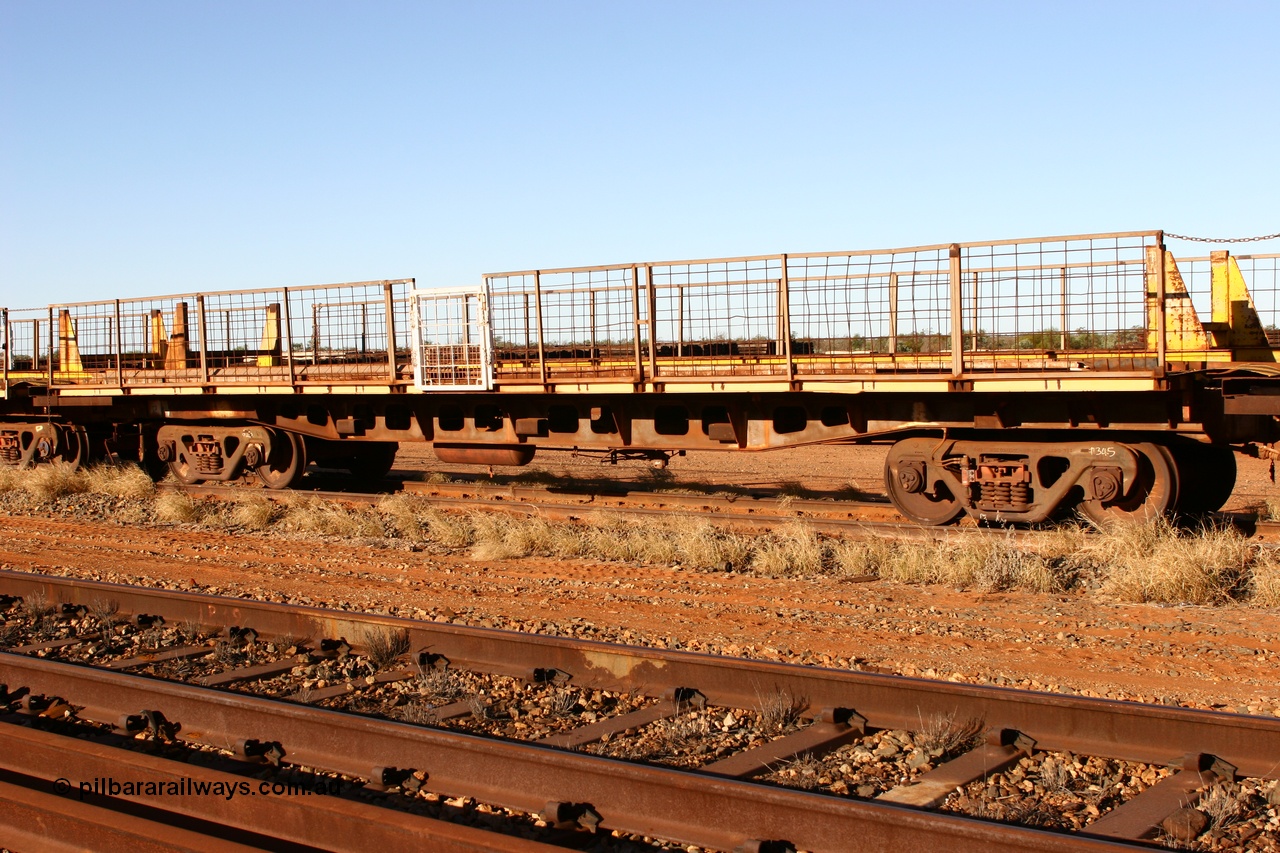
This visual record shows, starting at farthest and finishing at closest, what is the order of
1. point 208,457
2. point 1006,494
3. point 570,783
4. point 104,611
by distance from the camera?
point 208,457, point 1006,494, point 104,611, point 570,783

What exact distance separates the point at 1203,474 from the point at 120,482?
14952 mm

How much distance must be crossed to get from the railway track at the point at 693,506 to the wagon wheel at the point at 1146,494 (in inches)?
28.6

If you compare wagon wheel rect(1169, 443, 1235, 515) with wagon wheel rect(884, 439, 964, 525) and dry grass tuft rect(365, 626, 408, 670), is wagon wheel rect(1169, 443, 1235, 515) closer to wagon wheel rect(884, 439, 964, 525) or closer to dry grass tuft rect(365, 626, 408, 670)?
wagon wheel rect(884, 439, 964, 525)

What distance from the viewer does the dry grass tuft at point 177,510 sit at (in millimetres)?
15219

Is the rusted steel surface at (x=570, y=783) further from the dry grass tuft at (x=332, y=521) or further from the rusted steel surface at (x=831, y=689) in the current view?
the dry grass tuft at (x=332, y=521)

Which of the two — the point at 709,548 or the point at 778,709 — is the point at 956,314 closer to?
the point at 709,548

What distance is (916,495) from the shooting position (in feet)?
41.6

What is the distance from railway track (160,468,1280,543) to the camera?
473 inches

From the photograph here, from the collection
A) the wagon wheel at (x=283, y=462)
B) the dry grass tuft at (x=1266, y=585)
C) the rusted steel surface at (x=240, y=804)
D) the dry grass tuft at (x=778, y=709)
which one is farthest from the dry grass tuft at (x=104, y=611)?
the dry grass tuft at (x=1266, y=585)

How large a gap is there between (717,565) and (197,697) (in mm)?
6006

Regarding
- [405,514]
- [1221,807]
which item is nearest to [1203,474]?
[1221,807]

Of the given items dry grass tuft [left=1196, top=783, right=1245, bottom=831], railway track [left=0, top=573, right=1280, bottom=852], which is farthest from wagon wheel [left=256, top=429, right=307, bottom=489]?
dry grass tuft [left=1196, top=783, right=1245, bottom=831]

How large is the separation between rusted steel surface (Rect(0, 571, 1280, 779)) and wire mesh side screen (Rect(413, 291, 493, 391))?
659cm

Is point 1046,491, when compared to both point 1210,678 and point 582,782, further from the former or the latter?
point 582,782
